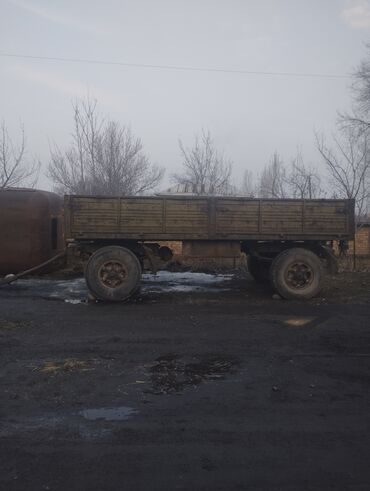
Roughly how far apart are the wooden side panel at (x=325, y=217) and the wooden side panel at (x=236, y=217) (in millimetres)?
1222

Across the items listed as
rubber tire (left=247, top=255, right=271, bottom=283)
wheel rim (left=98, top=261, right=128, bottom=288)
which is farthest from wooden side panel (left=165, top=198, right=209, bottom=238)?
rubber tire (left=247, top=255, right=271, bottom=283)

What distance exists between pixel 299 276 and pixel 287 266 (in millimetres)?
380

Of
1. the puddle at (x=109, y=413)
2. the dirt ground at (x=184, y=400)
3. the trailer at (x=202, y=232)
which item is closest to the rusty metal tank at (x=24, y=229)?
the trailer at (x=202, y=232)

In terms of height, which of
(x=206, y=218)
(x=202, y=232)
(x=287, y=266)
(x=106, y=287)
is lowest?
(x=106, y=287)

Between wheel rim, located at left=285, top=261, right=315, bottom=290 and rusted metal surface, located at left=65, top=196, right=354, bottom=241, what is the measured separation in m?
0.67

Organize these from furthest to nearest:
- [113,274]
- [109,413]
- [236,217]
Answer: [236,217] < [113,274] < [109,413]

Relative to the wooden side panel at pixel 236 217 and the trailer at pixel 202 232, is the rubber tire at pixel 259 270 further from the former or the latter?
the wooden side panel at pixel 236 217

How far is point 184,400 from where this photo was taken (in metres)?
4.84

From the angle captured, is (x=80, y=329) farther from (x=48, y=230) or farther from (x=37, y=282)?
(x=37, y=282)

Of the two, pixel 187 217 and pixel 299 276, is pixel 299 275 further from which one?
pixel 187 217

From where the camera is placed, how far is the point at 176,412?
4.54m

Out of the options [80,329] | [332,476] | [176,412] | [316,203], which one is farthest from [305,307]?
[332,476]

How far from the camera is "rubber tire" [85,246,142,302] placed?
10562 millimetres

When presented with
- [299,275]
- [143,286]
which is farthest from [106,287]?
[299,275]
